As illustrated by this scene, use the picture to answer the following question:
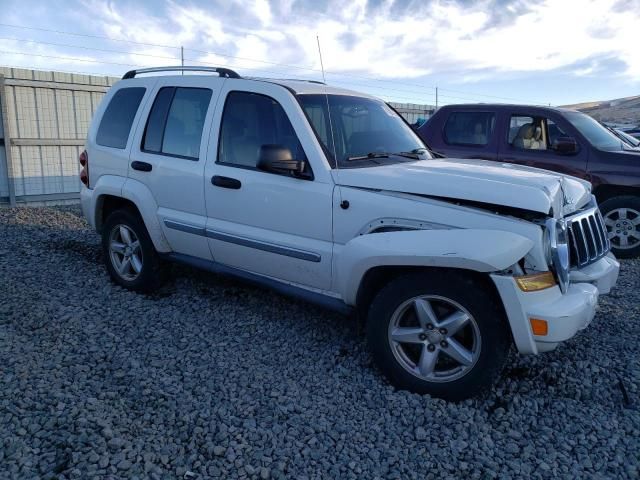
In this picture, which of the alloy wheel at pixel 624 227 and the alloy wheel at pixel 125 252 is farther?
the alloy wheel at pixel 624 227

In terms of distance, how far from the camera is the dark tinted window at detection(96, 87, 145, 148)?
4.95 metres

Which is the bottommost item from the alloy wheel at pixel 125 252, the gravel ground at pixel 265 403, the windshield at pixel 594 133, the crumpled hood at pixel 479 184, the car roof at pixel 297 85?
the gravel ground at pixel 265 403

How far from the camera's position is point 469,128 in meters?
7.43

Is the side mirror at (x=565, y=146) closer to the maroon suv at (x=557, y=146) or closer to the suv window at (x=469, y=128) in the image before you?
the maroon suv at (x=557, y=146)

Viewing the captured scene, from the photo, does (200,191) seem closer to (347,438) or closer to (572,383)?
(347,438)

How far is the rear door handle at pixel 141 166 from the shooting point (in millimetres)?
4637

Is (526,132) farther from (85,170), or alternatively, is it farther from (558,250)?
(85,170)

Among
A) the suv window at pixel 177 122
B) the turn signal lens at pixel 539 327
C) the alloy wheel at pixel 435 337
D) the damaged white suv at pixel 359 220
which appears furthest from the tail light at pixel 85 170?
the turn signal lens at pixel 539 327

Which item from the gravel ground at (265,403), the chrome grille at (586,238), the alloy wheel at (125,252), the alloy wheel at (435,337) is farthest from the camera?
the alloy wheel at (125,252)

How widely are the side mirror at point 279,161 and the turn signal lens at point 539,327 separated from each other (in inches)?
66.2

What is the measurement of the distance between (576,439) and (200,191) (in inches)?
121

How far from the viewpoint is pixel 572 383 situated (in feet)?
11.5

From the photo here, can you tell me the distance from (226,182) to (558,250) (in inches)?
92.5

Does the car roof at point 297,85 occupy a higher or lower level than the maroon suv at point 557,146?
higher
